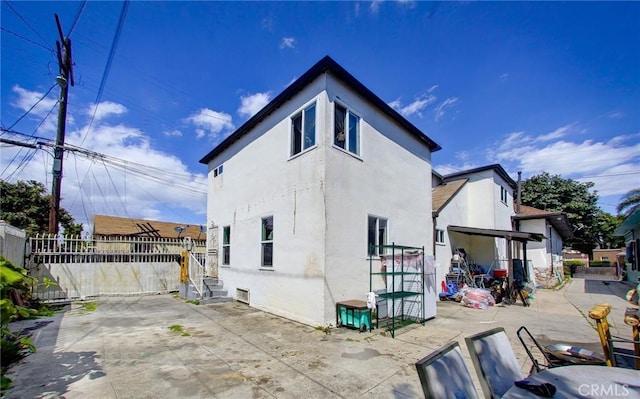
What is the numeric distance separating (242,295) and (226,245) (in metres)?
2.40

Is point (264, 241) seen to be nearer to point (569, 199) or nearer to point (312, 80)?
point (312, 80)

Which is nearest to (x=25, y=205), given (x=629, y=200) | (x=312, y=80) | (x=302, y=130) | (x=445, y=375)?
(x=302, y=130)

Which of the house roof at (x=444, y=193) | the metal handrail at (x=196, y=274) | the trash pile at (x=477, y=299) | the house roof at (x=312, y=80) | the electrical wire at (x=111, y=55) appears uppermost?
the electrical wire at (x=111, y=55)

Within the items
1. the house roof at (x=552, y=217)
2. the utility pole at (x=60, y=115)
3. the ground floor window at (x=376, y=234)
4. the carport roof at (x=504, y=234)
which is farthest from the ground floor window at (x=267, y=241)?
the house roof at (x=552, y=217)

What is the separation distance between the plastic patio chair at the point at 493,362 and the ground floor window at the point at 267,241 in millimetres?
6587

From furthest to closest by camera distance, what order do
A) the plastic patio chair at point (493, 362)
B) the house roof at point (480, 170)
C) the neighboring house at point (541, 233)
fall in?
the neighboring house at point (541, 233)
the house roof at point (480, 170)
the plastic patio chair at point (493, 362)

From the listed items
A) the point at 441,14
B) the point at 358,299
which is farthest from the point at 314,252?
the point at 441,14

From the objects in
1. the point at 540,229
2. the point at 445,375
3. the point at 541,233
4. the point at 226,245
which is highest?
the point at 540,229

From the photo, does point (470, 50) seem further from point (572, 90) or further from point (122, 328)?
point (122, 328)

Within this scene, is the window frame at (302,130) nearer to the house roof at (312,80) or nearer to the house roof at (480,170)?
the house roof at (312,80)

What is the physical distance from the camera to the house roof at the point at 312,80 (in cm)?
703

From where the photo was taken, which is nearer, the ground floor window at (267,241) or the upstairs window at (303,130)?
the upstairs window at (303,130)

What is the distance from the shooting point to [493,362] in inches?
90.4

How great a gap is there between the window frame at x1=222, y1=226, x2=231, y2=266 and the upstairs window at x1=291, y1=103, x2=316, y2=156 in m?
4.98
